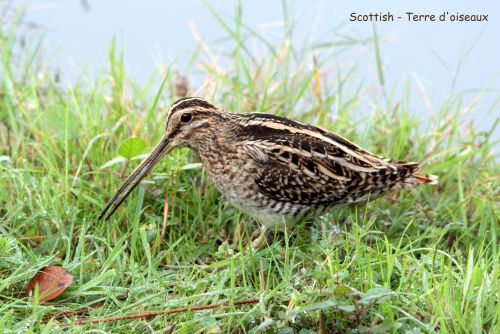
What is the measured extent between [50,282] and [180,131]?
113 cm

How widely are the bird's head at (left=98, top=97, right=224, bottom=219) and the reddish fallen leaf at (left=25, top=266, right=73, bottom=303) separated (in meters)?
0.59

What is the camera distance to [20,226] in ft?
12.6

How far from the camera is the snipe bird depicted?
13.0ft

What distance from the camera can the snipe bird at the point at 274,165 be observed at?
3957 millimetres

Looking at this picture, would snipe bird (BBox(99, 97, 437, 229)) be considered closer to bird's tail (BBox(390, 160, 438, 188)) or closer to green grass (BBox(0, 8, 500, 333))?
bird's tail (BBox(390, 160, 438, 188))

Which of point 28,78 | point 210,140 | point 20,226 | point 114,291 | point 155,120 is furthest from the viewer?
point 28,78

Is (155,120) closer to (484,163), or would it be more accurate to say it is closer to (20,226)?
(20,226)

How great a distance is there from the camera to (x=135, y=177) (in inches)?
159

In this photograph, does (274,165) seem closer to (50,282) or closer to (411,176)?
(411,176)

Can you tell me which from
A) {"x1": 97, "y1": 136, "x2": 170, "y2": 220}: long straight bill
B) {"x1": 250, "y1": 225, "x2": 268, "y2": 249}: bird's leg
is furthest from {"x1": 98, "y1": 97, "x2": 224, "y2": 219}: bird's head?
{"x1": 250, "y1": 225, "x2": 268, "y2": 249}: bird's leg

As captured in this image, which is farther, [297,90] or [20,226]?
[297,90]

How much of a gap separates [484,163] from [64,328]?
286 cm

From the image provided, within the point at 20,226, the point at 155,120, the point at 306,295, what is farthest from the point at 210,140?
the point at 306,295

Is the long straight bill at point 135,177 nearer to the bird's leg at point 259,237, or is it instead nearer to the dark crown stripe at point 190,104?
the dark crown stripe at point 190,104
